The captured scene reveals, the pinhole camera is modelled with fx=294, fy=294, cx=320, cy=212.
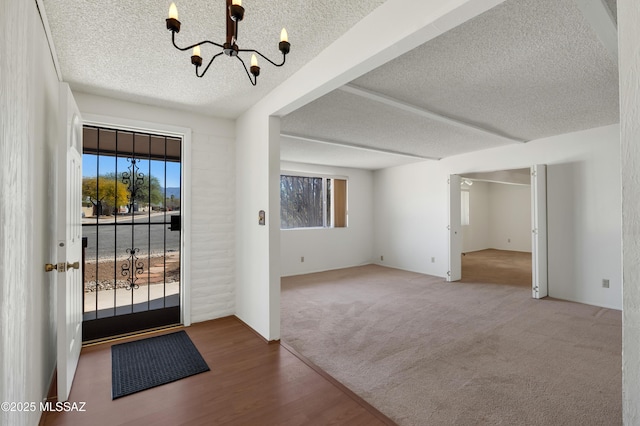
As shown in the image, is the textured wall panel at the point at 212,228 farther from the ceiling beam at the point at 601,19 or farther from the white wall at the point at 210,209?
the ceiling beam at the point at 601,19

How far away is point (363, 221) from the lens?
7.43 m

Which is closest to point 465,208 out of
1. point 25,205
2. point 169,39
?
point 169,39

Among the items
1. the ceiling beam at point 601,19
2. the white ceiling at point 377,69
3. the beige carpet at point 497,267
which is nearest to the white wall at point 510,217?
the beige carpet at point 497,267

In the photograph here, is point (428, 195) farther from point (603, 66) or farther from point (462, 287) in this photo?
point (603, 66)

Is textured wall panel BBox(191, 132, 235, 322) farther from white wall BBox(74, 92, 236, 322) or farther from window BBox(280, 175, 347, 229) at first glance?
window BBox(280, 175, 347, 229)

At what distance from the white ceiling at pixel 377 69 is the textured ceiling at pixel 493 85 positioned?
0.01 meters

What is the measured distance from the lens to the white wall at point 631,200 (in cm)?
76

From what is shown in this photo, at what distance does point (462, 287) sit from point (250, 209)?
12.9 ft

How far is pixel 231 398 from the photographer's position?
6.56 feet

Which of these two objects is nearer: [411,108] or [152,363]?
[152,363]

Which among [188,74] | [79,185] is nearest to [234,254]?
[79,185]

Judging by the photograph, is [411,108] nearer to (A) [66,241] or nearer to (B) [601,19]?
(B) [601,19]

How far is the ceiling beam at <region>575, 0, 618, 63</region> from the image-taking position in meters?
1.57

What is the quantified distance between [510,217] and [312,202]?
6.87 meters
